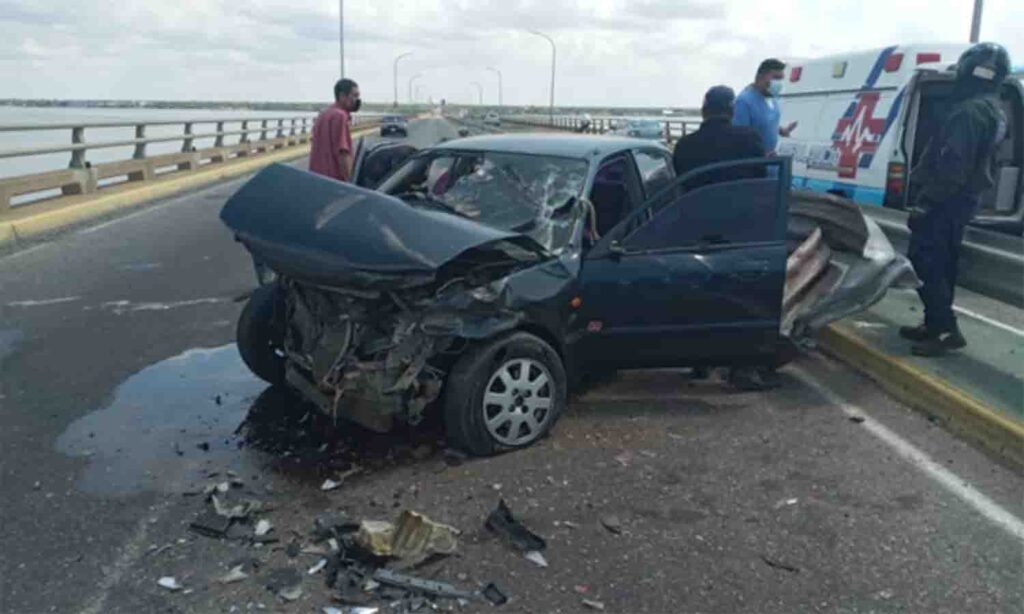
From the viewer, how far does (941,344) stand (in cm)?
613

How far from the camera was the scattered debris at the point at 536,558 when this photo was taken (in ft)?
11.6

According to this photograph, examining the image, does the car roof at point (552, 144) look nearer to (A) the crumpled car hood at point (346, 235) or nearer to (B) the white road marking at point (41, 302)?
(A) the crumpled car hood at point (346, 235)

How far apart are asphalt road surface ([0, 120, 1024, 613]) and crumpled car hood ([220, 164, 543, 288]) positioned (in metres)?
0.98

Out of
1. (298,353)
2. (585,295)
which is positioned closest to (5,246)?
(298,353)

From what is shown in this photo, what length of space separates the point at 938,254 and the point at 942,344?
648mm

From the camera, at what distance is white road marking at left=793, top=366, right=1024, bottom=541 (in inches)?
156

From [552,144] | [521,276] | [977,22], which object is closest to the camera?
[521,276]

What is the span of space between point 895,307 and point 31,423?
6592 mm

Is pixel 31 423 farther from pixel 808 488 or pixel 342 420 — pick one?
pixel 808 488

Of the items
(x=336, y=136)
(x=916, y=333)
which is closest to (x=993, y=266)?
(x=916, y=333)

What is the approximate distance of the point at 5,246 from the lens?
416 inches

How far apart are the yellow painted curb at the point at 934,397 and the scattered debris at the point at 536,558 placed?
265 centimetres

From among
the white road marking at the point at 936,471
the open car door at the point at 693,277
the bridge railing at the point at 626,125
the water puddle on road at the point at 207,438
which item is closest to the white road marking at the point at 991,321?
the white road marking at the point at 936,471

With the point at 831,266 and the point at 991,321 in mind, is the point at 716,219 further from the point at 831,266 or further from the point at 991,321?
the point at 991,321
